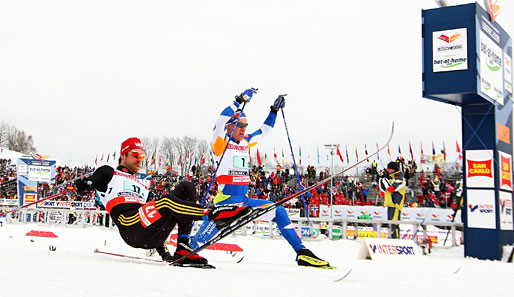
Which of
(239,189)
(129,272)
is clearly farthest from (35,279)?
(239,189)

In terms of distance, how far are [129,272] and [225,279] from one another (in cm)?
83

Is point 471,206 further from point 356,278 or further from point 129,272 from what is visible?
point 129,272

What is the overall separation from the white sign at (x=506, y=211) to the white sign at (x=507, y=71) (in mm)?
2451

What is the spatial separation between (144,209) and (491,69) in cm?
825

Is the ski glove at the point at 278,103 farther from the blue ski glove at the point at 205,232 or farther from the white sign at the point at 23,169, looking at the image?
the white sign at the point at 23,169

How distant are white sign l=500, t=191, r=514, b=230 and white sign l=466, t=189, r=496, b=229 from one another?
0.25 m

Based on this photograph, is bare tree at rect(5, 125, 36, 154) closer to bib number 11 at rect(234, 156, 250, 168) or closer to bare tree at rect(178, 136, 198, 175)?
bare tree at rect(178, 136, 198, 175)

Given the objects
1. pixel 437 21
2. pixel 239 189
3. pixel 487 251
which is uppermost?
pixel 437 21

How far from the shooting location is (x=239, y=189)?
679 cm

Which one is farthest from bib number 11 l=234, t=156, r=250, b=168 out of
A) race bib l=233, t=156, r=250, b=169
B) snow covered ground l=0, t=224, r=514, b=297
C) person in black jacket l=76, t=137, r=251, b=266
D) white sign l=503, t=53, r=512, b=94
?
white sign l=503, t=53, r=512, b=94

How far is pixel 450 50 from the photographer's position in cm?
979

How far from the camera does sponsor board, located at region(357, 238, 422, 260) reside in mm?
8500

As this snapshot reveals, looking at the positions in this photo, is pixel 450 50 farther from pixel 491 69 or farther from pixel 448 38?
pixel 491 69

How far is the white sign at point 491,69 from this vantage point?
31.9 ft
